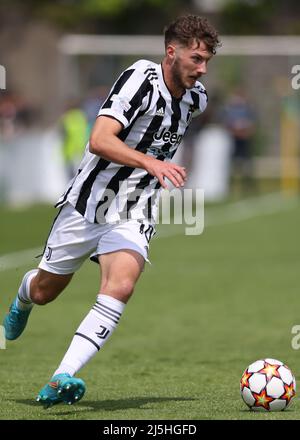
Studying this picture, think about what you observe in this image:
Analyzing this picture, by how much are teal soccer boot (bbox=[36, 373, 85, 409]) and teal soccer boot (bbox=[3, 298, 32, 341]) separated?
1.47 metres

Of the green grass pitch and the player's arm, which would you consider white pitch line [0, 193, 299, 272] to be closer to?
the green grass pitch

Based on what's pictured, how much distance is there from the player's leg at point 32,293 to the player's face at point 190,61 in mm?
1553

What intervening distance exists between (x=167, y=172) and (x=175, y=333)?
15.2ft

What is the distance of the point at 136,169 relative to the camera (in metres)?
7.77

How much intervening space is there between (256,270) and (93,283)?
2542 mm

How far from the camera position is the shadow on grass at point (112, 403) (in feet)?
24.1

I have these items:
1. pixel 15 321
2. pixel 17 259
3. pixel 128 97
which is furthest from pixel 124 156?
pixel 17 259

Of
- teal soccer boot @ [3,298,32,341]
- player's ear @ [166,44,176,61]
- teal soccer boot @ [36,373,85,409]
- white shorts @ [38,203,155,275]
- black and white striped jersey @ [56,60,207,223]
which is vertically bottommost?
teal soccer boot @ [36,373,85,409]

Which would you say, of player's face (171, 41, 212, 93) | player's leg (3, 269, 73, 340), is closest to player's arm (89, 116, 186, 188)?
player's face (171, 41, 212, 93)

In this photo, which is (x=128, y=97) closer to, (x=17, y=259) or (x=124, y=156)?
(x=124, y=156)

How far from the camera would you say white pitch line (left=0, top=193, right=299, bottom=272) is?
1769cm

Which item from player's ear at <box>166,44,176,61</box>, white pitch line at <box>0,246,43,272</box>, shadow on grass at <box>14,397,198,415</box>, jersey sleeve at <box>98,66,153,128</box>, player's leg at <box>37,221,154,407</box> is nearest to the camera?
player's leg at <box>37,221,154,407</box>

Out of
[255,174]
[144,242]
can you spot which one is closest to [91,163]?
[144,242]

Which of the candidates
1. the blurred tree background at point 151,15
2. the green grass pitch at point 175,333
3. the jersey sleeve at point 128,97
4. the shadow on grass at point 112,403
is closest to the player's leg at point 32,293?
the green grass pitch at point 175,333
